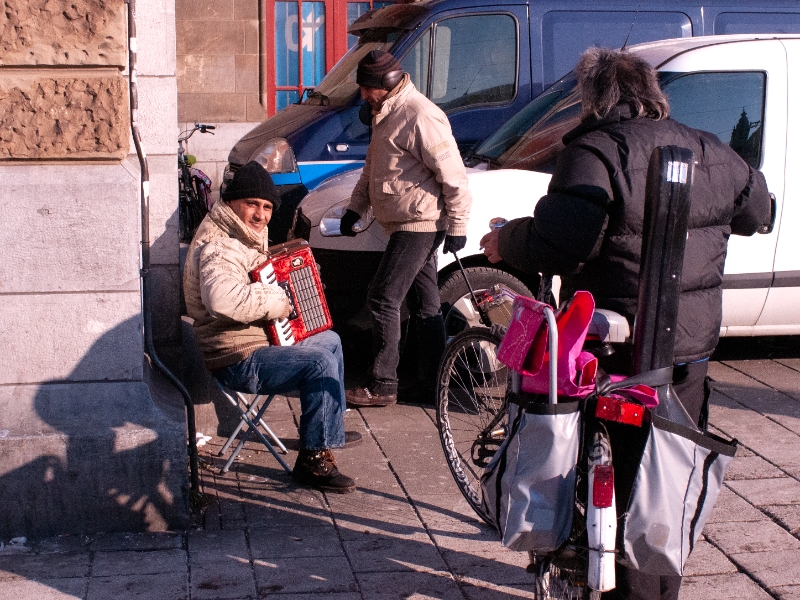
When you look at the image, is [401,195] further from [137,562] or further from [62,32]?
[137,562]

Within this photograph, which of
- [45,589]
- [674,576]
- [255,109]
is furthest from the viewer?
[255,109]

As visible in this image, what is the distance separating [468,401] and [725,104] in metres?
2.93

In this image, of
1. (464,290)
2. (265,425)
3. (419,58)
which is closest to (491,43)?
(419,58)

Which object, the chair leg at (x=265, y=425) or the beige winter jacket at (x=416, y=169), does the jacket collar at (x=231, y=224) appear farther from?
Result: the beige winter jacket at (x=416, y=169)

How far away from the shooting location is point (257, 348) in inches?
185

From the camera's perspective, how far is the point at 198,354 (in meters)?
5.30

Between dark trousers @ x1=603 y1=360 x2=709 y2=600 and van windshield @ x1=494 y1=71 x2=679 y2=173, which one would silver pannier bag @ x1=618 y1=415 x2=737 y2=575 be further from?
van windshield @ x1=494 y1=71 x2=679 y2=173

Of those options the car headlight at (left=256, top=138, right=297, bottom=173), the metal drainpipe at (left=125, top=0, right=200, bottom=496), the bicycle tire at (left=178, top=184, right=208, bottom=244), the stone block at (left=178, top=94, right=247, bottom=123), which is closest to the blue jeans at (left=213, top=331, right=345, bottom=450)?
the metal drainpipe at (left=125, top=0, right=200, bottom=496)

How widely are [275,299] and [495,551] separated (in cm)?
138

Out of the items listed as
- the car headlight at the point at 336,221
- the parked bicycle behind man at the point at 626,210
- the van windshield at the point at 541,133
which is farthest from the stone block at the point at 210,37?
the parked bicycle behind man at the point at 626,210

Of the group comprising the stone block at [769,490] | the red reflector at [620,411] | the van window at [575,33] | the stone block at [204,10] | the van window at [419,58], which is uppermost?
the stone block at [204,10]

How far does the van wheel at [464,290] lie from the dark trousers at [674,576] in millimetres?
2640

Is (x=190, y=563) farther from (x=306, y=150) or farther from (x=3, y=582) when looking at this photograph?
(x=306, y=150)

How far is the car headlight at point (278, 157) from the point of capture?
8156 millimetres
